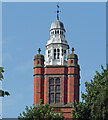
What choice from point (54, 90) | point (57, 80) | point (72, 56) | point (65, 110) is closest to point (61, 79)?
point (57, 80)

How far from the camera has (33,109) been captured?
48.5m

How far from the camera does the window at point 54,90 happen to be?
6288 centimetres

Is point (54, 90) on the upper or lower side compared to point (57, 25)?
lower

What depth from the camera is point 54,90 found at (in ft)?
208

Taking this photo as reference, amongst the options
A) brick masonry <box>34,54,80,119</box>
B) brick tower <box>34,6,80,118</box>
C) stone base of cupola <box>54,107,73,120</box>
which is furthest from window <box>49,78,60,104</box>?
stone base of cupola <box>54,107,73,120</box>

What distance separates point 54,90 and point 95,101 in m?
21.2

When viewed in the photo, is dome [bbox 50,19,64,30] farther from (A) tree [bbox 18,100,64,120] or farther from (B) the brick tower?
(A) tree [bbox 18,100,64,120]

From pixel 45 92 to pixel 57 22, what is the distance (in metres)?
13.7

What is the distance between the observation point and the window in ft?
206

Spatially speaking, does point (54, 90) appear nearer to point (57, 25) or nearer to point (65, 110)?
point (65, 110)

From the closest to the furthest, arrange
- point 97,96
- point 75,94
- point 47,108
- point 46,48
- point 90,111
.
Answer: point 97,96 < point 90,111 < point 47,108 < point 75,94 < point 46,48

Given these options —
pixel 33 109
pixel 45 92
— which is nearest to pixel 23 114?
pixel 33 109

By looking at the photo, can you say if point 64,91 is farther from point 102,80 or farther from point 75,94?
point 102,80

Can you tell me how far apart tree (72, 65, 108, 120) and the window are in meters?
15.5
